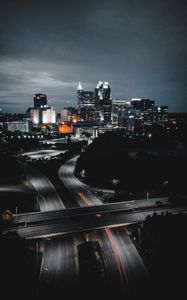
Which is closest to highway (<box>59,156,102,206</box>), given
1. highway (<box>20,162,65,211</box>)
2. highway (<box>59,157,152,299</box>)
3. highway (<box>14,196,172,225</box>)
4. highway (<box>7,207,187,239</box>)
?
highway (<box>59,157,152,299</box>)

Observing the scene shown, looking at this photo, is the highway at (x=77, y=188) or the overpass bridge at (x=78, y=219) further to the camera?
the highway at (x=77, y=188)

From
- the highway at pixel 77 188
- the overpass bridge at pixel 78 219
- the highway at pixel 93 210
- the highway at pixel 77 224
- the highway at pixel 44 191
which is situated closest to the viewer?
the highway at pixel 77 224

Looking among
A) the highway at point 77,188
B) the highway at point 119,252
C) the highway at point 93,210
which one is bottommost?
the highway at point 119,252

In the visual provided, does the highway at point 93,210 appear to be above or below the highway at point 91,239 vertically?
above

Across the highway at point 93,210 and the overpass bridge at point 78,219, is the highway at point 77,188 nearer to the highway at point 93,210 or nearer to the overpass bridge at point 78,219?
the highway at point 93,210

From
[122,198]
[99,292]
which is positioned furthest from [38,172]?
[99,292]

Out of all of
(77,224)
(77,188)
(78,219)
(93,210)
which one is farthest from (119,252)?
(77,188)

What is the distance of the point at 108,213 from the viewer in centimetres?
4247

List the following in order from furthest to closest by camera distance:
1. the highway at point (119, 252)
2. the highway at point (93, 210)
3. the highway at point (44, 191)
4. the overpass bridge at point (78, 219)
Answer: the highway at point (44, 191)
the highway at point (93, 210)
the overpass bridge at point (78, 219)
the highway at point (119, 252)

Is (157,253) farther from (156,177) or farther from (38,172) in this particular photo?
(38,172)

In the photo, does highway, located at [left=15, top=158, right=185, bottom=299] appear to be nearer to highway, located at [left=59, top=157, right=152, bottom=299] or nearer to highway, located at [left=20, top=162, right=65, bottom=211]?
highway, located at [left=59, top=157, right=152, bottom=299]

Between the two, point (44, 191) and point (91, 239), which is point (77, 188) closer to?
→ point (44, 191)

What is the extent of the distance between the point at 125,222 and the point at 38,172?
142 ft

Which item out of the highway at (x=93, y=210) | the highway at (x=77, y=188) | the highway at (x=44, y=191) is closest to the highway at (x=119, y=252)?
the highway at (x=77, y=188)
